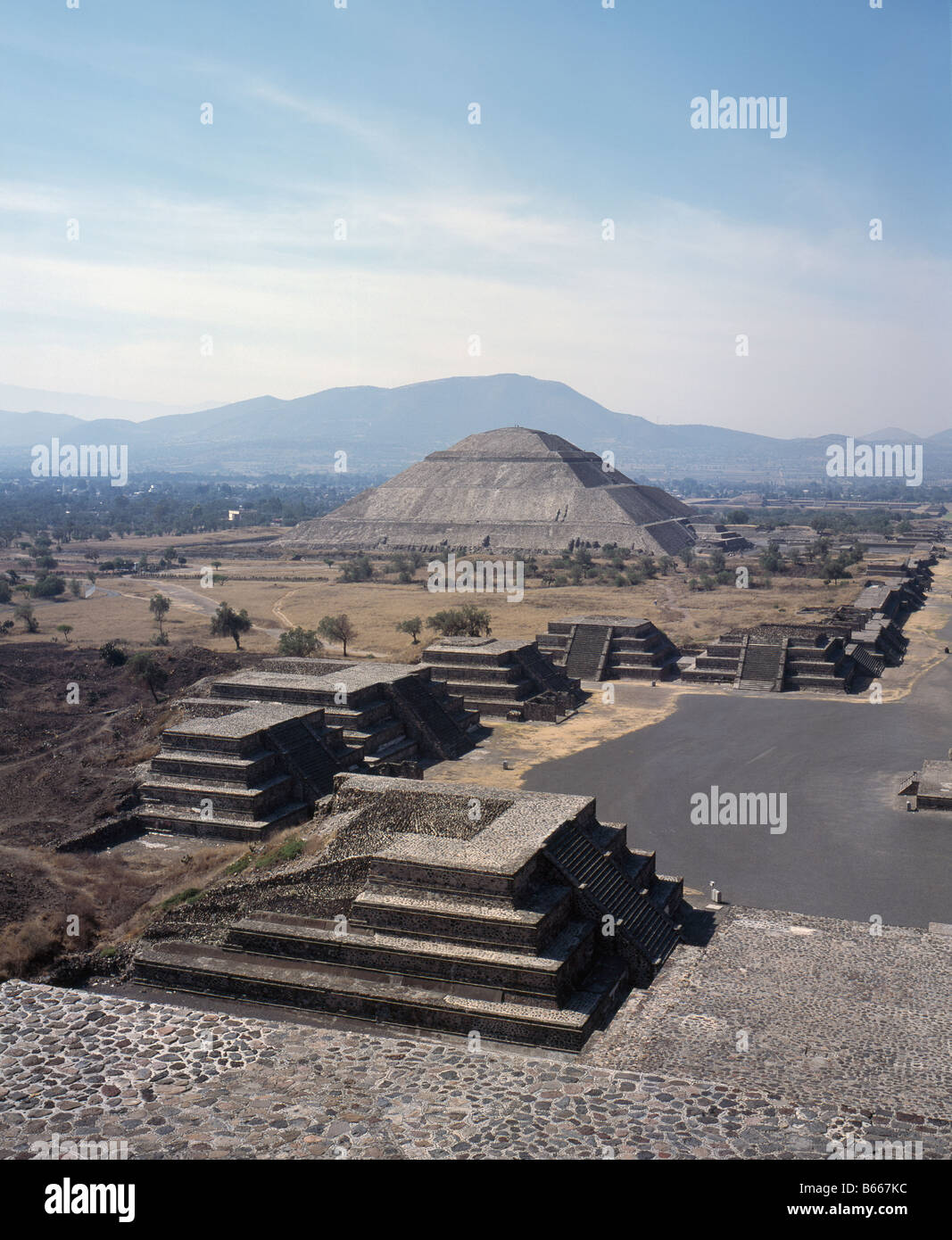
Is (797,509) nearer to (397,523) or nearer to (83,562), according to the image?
(397,523)

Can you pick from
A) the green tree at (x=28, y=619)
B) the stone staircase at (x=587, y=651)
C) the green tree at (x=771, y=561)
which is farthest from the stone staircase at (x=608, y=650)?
the green tree at (x=771, y=561)

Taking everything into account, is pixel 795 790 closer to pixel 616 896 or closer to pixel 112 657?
pixel 616 896

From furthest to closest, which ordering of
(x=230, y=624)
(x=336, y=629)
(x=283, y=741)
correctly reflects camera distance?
(x=230, y=624), (x=336, y=629), (x=283, y=741)

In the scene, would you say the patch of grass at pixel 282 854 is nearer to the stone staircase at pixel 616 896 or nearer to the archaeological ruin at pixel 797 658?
the stone staircase at pixel 616 896

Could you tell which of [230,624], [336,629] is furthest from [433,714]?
[230,624]

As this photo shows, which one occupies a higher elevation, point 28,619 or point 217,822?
point 28,619
